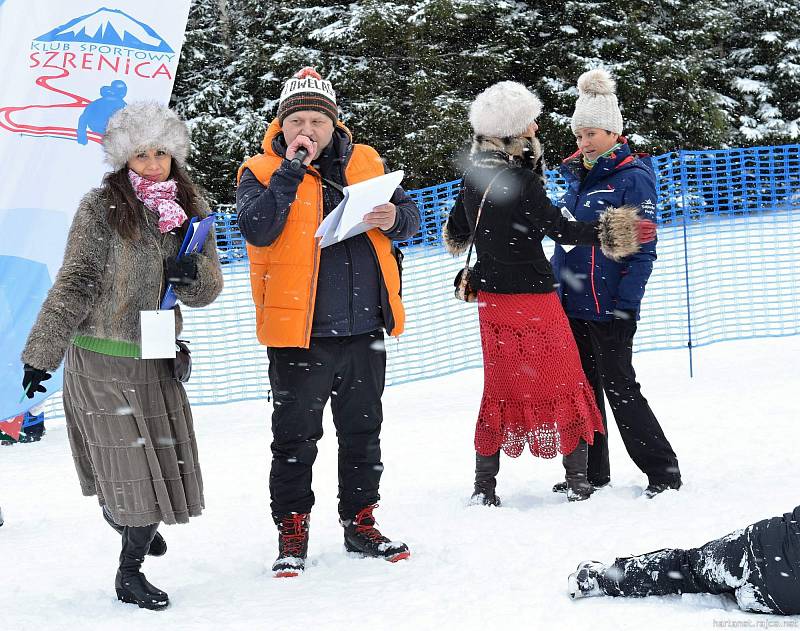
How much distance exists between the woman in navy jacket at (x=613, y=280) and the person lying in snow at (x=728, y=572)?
1.25 metres

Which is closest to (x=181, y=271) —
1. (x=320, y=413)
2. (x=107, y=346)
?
(x=107, y=346)

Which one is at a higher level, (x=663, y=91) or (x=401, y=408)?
(x=663, y=91)

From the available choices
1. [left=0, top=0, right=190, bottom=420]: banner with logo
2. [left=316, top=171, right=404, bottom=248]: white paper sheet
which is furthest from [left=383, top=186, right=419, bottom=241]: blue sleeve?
[left=0, top=0, right=190, bottom=420]: banner with logo

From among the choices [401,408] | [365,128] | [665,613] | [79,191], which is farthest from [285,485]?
[365,128]

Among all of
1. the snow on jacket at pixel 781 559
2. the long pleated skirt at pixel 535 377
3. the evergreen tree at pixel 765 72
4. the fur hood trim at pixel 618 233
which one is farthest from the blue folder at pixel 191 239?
the evergreen tree at pixel 765 72

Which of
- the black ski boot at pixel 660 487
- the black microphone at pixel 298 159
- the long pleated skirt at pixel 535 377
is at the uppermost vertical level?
the black microphone at pixel 298 159

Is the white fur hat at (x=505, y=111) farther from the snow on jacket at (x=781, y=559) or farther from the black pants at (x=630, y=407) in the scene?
the snow on jacket at (x=781, y=559)

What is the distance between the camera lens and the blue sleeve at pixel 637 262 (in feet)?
12.9

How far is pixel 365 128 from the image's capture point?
771 inches

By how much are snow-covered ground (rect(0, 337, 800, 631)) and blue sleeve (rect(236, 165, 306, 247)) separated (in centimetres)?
122

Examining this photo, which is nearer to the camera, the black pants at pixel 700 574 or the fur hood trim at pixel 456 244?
the black pants at pixel 700 574

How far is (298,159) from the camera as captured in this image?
3.14 metres

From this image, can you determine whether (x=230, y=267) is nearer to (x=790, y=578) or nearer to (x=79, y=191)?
(x=79, y=191)

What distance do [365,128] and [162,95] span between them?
1492cm
